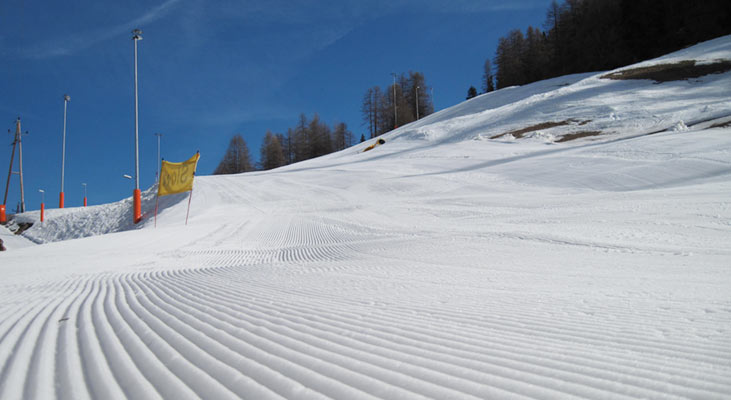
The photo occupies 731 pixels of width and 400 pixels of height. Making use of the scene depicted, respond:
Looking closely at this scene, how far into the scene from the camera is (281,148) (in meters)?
61.2

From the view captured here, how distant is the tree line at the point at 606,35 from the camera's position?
42.2 meters

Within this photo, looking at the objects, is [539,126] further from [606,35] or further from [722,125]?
[606,35]

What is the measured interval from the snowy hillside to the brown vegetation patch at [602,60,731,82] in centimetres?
1899

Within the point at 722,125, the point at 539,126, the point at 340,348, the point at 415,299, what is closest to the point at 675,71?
the point at 539,126

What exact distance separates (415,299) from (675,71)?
3706cm

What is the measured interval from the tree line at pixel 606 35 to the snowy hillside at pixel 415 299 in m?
42.3

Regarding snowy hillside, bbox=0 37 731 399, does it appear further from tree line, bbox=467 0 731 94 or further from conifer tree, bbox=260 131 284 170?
conifer tree, bbox=260 131 284 170

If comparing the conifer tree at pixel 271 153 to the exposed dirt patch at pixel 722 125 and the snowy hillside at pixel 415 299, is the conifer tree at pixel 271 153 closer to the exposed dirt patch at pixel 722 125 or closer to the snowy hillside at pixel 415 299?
the snowy hillside at pixel 415 299

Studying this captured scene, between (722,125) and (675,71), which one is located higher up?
(675,71)

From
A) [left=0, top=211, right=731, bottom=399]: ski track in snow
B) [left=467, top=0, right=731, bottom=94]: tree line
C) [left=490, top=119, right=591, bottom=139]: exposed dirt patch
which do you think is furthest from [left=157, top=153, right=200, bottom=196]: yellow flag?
[left=467, top=0, right=731, bottom=94]: tree line

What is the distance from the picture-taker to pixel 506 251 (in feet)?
19.4

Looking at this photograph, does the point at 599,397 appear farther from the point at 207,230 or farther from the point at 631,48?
the point at 631,48

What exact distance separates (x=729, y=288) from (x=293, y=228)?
9.48m

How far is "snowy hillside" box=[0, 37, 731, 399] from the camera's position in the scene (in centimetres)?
139
